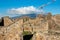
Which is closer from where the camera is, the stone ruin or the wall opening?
the stone ruin

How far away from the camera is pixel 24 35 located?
1784cm

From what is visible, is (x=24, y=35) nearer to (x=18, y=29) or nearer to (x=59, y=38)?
(x=18, y=29)

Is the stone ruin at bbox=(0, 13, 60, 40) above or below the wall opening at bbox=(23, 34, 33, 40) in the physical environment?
above

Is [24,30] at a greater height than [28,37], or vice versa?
[24,30]

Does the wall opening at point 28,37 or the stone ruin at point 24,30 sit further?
the wall opening at point 28,37

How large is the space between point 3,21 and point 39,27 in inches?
108

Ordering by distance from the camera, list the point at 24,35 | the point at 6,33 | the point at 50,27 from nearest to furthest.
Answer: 1. the point at 6,33
2. the point at 24,35
3. the point at 50,27

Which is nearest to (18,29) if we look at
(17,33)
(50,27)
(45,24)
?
(17,33)

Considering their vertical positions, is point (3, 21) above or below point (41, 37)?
above

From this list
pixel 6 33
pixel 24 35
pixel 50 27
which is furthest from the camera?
pixel 50 27

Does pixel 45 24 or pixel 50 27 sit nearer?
pixel 45 24

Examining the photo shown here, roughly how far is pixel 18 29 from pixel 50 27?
500cm

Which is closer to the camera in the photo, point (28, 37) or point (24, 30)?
point (24, 30)

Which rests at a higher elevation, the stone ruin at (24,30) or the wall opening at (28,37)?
the stone ruin at (24,30)
